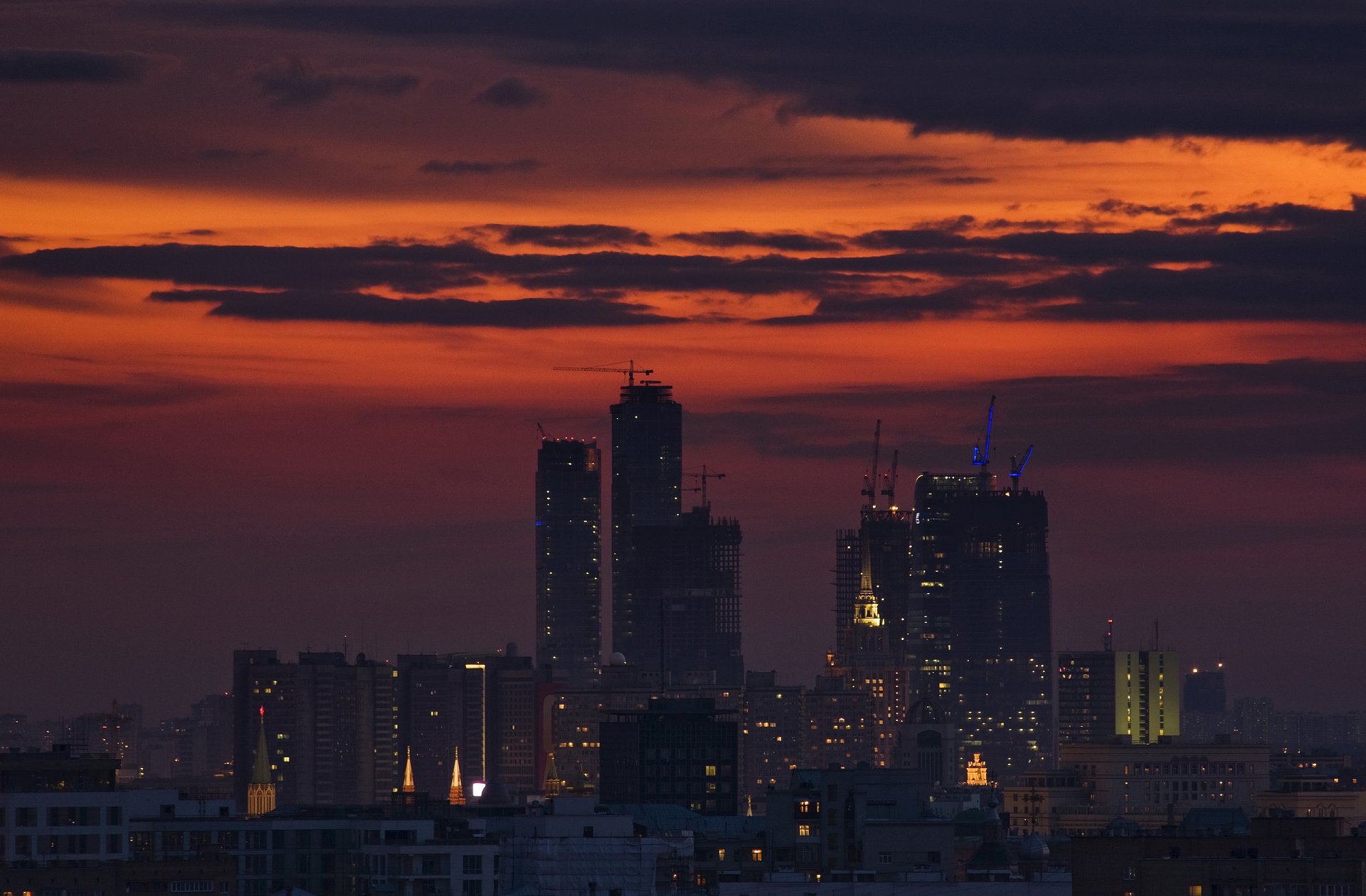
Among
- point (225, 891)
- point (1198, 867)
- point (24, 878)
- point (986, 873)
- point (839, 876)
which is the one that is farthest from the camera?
point (986, 873)

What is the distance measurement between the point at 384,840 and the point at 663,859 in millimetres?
13575

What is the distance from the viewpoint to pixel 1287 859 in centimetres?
13888

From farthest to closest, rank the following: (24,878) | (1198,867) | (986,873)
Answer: (986,873), (24,878), (1198,867)

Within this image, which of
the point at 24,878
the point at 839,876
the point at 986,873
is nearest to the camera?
the point at 24,878

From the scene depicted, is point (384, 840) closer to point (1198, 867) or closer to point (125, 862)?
point (125, 862)

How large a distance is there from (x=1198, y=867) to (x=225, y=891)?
152 feet

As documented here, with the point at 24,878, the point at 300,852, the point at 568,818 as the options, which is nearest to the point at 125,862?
the point at 24,878

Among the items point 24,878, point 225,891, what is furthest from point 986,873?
point 24,878

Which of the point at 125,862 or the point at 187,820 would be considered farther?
the point at 187,820

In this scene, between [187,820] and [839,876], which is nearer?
[839,876]

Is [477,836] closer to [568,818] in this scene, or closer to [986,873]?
[568,818]

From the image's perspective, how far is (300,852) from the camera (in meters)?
196

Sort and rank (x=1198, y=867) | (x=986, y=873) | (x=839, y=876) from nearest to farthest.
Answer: (x=1198, y=867), (x=839, y=876), (x=986, y=873)

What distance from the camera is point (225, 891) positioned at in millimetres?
162875
